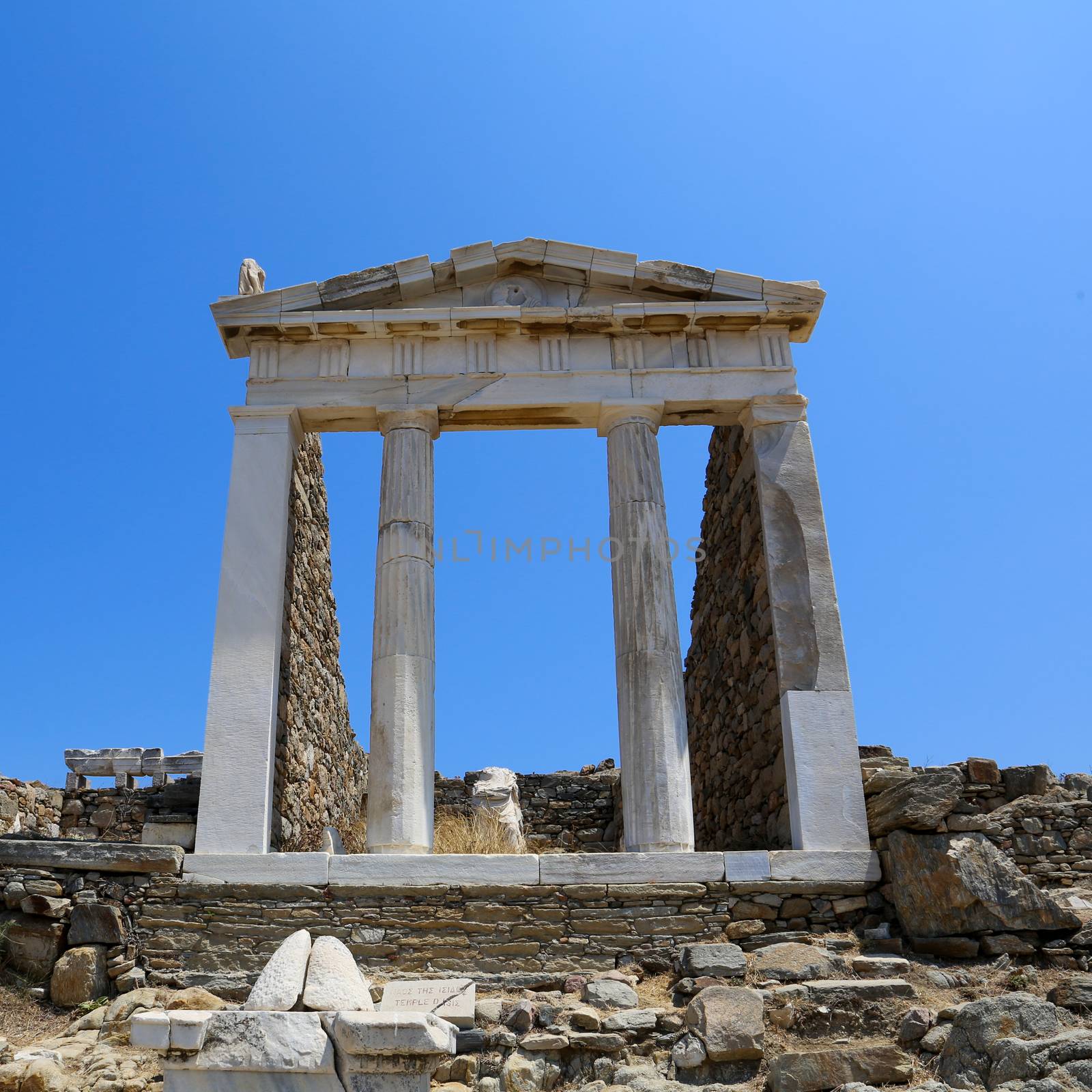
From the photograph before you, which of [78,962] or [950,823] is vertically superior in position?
[950,823]

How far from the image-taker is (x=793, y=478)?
10.5m

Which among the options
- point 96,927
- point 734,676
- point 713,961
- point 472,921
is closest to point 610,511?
point 734,676

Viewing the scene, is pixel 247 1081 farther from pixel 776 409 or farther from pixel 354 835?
pixel 354 835

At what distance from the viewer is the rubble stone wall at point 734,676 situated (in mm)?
10352

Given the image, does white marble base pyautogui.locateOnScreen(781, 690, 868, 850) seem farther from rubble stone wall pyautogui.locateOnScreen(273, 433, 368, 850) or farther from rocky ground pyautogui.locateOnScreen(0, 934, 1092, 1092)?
rubble stone wall pyautogui.locateOnScreen(273, 433, 368, 850)

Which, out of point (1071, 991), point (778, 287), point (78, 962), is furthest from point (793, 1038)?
point (778, 287)

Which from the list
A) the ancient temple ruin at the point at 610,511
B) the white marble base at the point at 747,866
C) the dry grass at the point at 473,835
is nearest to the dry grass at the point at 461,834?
the dry grass at the point at 473,835

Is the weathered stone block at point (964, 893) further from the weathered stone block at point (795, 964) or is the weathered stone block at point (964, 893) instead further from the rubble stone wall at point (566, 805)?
the rubble stone wall at point (566, 805)

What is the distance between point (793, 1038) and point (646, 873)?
6.96 ft

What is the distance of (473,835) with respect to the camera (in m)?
11.0

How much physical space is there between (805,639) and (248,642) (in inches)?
191

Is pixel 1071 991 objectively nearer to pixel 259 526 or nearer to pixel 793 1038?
pixel 793 1038

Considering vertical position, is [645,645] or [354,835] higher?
[645,645]

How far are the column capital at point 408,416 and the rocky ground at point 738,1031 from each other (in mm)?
5158
